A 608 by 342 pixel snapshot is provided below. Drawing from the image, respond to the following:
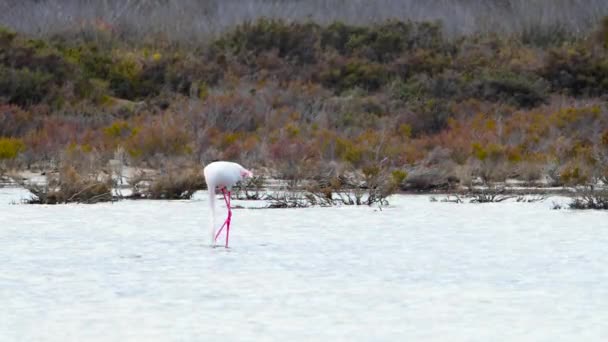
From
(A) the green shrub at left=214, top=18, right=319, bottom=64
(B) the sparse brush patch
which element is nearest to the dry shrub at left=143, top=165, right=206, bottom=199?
(B) the sparse brush patch

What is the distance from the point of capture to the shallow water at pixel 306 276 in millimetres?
8172

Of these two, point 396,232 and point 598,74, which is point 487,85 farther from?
point 396,232

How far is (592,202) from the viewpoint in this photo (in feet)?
53.3

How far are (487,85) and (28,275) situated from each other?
2350 cm

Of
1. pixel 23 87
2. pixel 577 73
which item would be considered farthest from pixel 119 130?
pixel 577 73

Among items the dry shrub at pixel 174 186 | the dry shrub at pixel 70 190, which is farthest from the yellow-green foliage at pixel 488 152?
the dry shrub at pixel 70 190

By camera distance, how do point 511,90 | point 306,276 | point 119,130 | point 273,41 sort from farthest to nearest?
1. point 273,41
2. point 511,90
3. point 119,130
4. point 306,276

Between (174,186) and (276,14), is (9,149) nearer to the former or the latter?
(174,186)

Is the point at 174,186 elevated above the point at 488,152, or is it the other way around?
the point at 488,152

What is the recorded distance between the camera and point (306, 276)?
1042cm

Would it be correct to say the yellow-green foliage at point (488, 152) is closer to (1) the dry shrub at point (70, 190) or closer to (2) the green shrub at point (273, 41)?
(1) the dry shrub at point (70, 190)

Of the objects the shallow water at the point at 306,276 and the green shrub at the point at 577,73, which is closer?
the shallow water at the point at 306,276

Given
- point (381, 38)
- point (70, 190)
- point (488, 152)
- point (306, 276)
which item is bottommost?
point (306, 276)

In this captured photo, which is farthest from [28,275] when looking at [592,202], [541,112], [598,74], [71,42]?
[71,42]
